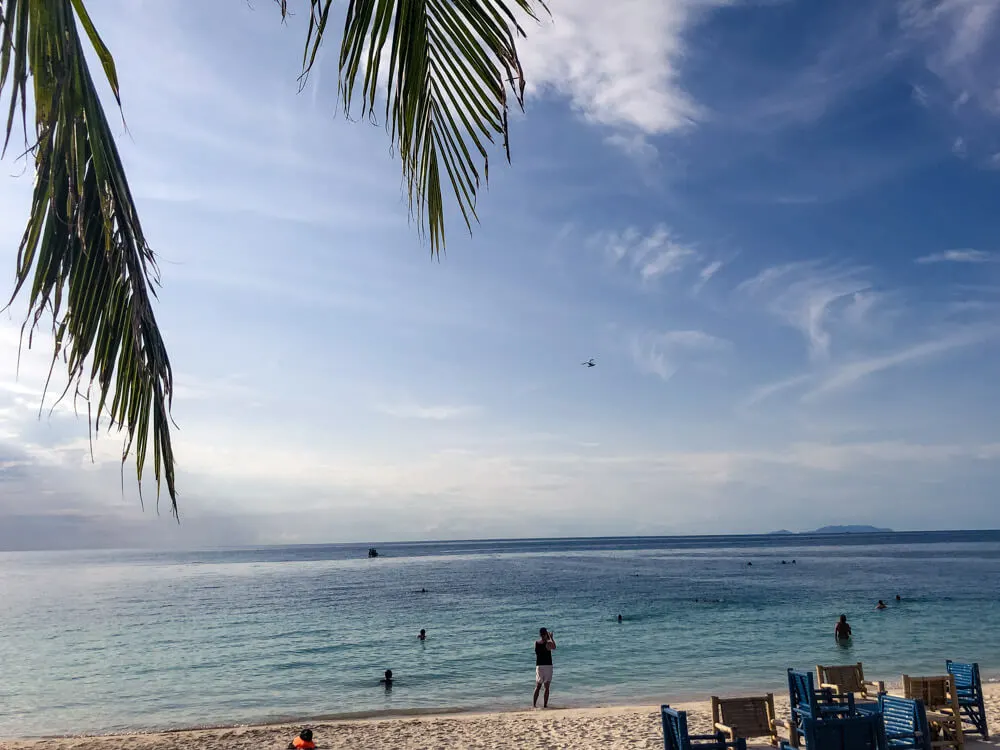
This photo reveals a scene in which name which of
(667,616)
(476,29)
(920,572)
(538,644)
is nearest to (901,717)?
(538,644)

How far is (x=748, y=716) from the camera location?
1130 cm

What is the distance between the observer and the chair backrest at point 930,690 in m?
11.5

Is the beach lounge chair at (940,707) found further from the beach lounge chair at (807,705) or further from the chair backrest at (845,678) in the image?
the chair backrest at (845,678)

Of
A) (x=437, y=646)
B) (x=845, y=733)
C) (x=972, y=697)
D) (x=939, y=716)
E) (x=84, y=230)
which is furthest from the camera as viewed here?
(x=437, y=646)

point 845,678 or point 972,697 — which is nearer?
point 972,697

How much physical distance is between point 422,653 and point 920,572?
58.6m

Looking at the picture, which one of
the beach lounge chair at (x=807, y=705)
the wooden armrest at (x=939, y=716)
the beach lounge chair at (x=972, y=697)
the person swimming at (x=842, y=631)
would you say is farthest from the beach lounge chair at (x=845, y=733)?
the person swimming at (x=842, y=631)

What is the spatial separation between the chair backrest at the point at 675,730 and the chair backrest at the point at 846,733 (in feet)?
4.91

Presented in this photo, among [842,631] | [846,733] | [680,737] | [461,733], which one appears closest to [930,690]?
[846,733]

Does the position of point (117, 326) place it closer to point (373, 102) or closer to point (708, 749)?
point (373, 102)

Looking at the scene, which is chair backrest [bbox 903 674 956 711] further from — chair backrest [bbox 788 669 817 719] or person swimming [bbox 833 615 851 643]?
person swimming [bbox 833 615 851 643]

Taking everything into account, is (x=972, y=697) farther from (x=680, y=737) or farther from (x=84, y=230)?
(x=84, y=230)

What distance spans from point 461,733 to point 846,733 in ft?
29.2

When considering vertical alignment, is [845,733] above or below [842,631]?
above
